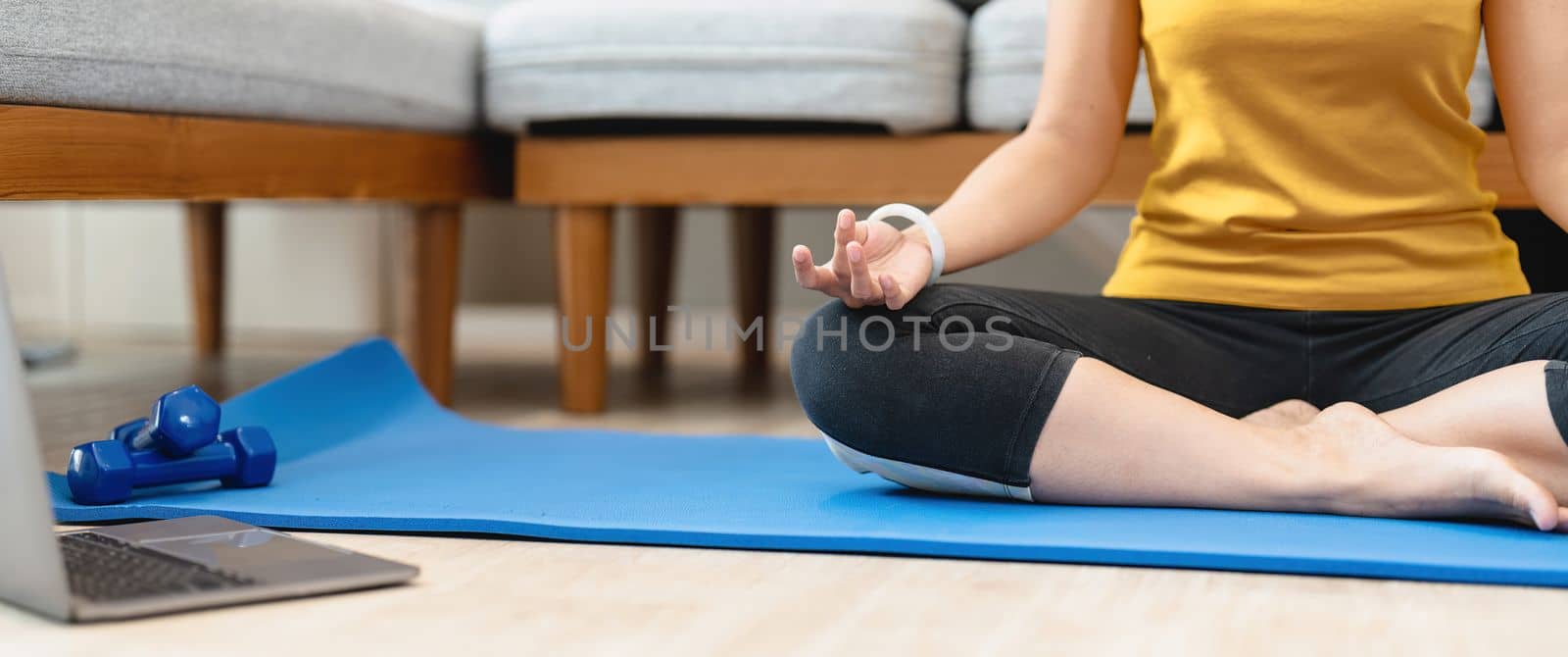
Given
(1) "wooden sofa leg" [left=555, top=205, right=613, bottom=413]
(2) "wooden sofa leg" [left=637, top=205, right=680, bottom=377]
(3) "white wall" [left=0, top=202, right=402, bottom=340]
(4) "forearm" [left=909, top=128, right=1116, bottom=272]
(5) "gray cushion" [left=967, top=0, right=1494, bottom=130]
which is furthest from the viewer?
(3) "white wall" [left=0, top=202, right=402, bottom=340]

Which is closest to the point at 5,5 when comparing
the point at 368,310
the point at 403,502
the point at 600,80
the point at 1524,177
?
the point at 403,502

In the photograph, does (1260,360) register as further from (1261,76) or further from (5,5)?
(5,5)

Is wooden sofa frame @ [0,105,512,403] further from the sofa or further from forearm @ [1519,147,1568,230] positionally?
forearm @ [1519,147,1568,230]

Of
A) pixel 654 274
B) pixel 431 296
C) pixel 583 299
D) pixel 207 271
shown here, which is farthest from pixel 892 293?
pixel 207 271

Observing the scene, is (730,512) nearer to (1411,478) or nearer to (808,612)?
(808,612)

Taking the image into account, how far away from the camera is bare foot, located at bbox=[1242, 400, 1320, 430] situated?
103 centimetres

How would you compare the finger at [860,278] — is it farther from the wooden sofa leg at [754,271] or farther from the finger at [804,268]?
the wooden sofa leg at [754,271]

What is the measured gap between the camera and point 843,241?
0.90m

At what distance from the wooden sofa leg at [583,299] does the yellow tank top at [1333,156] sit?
710mm

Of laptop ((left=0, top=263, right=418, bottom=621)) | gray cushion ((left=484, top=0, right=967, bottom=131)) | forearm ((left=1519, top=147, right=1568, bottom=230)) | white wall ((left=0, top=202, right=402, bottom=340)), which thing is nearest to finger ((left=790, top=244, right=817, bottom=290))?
laptop ((left=0, top=263, right=418, bottom=621))

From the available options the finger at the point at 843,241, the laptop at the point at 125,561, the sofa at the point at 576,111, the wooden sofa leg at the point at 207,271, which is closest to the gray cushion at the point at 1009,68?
the sofa at the point at 576,111

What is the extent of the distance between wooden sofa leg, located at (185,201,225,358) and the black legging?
63.3 inches

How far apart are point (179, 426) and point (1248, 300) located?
0.74 meters

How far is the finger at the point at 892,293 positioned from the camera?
3.06 feet
